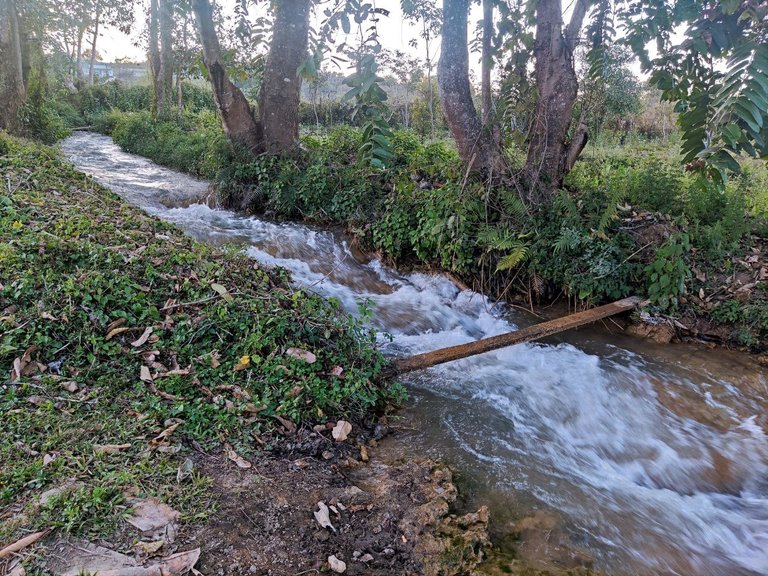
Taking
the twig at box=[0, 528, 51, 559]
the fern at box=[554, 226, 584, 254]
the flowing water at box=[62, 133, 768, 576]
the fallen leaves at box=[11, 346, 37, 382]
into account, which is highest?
the fern at box=[554, 226, 584, 254]

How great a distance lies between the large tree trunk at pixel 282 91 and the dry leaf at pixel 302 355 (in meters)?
7.38

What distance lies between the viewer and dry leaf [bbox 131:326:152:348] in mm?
3713

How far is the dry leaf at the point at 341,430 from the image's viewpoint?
3.55 meters

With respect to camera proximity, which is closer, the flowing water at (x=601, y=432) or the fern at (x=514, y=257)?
the flowing water at (x=601, y=432)

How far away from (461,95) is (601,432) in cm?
513

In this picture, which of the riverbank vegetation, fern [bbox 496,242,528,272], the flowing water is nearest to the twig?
the flowing water

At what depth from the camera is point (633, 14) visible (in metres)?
5.91

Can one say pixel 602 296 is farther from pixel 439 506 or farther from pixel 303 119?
pixel 303 119

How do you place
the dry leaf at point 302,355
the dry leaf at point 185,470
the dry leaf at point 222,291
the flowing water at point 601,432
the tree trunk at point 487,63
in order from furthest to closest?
the tree trunk at point 487,63 → the dry leaf at point 222,291 → the dry leaf at point 302,355 → the flowing water at point 601,432 → the dry leaf at point 185,470

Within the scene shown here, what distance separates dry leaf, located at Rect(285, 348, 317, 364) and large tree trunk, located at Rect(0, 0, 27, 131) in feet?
35.0

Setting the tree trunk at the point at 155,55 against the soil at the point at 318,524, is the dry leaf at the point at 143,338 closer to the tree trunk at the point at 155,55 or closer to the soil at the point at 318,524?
the soil at the point at 318,524

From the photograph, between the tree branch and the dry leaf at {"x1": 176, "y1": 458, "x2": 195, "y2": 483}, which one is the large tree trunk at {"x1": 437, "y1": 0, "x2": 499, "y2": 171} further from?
the dry leaf at {"x1": 176, "y1": 458, "x2": 195, "y2": 483}

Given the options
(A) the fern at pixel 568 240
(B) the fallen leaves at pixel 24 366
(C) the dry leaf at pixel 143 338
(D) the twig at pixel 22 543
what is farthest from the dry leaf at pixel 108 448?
(A) the fern at pixel 568 240

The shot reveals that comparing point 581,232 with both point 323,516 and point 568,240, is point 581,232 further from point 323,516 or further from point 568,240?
point 323,516
